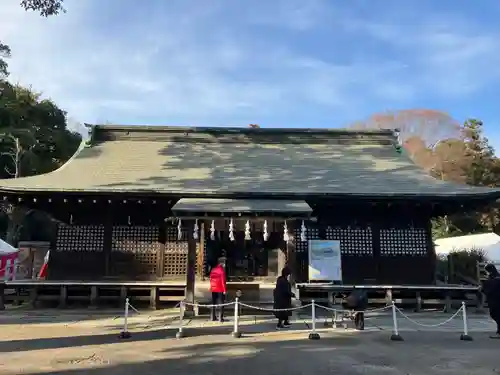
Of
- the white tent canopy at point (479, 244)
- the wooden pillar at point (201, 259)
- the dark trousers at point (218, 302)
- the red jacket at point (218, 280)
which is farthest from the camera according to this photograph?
the white tent canopy at point (479, 244)

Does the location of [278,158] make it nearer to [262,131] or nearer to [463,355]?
[262,131]

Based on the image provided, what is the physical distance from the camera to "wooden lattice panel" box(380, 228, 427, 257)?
14.8 metres

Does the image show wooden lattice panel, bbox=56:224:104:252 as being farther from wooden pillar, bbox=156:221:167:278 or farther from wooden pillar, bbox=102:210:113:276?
wooden pillar, bbox=156:221:167:278

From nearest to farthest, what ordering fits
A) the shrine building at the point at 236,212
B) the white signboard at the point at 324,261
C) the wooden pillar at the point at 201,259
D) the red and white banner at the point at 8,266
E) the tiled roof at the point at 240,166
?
the white signboard at the point at 324,261 < the shrine building at the point at 236,212 < the tiled roof at the point at 240,166 < the wooden pillar at the point at 201,259 < the red and white banner at the point at 8,266

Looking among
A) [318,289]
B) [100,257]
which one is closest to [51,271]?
[100,257]

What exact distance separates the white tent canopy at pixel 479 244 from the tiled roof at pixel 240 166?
8.75 meters

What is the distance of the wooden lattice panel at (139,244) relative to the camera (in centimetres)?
1474

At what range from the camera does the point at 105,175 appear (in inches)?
601

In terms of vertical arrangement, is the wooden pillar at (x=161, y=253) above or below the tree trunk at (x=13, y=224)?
below

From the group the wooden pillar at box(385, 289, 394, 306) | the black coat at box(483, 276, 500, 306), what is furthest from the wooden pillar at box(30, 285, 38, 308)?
the black coat at box(483, 276, 500, 306)

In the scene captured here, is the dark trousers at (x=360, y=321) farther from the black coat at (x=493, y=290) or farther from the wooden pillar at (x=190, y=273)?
the wooden pillar at (x=190, y=273)

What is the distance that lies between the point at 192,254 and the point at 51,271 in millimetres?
6212

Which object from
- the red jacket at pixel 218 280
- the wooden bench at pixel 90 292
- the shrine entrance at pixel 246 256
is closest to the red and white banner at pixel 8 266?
the wooden bench at pixel 90 292

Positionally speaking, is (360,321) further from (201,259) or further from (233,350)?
(201,259)
